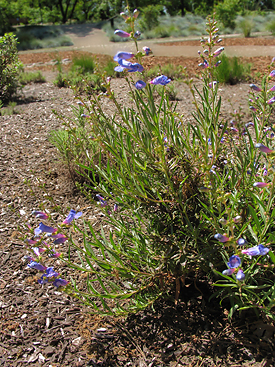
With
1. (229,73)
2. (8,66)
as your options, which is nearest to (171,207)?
(229,73)

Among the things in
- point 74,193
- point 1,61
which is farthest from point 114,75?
point 74,193

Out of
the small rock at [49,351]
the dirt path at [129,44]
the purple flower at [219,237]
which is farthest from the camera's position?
the dirt path at [129,44]

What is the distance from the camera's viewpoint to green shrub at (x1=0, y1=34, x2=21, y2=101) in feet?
21.5

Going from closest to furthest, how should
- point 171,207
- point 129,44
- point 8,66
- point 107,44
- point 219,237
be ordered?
point 219,237
point 171,207
point 8,66
point 129,44
point 107,44

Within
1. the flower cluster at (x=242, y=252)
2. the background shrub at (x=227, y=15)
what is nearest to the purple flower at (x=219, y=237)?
the flower cluster at (x=242, y=252)

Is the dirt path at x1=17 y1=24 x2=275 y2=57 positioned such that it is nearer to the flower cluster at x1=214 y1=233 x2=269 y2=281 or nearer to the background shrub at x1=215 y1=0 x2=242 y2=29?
the background shrub at x1=215 y1=0 x2=242 y2=29

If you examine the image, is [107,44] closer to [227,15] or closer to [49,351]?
[227,15]

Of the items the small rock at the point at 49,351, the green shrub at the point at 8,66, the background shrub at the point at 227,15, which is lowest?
the small rock at the point at 49,351

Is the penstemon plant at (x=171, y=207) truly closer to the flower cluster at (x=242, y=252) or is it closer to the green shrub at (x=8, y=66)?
the flower cluster at (x=242, y=252)

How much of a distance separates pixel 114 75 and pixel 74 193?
18.4 feet

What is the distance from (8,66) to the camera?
6855 millimetres

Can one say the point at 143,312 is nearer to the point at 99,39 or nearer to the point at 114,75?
the point at 114,75

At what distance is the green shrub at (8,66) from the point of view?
654 cm

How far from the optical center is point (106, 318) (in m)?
2.06
